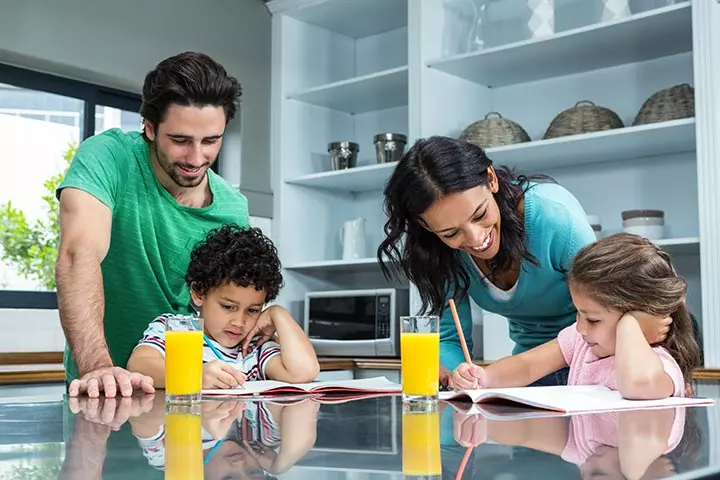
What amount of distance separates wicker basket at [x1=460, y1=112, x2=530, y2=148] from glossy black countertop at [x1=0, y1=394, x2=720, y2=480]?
2266 mm

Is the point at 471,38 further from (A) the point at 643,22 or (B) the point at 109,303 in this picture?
(B) the point at 109,303

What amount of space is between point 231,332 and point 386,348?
4.99 feet

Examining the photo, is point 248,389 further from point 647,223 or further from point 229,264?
point 647,223

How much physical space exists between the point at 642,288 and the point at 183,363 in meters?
0.74

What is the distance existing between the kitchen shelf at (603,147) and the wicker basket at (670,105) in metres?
0.06

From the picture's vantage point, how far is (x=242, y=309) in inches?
76.9

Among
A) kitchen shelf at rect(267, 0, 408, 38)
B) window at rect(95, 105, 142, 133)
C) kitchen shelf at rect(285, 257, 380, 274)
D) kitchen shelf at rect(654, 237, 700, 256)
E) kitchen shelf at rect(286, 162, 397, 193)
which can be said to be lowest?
kitchen shelf at rect(285, 257, 380, 274)

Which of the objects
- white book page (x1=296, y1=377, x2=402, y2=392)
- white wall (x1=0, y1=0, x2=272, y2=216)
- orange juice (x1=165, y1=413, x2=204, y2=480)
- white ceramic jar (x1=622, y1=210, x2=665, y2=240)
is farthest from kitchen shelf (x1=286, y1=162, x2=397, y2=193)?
orange juice (x1=165, y1=413, x2=204, y2=480)

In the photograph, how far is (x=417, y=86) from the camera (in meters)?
3.50

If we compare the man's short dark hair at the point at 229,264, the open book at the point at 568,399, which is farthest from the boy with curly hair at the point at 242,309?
the open book at the point at 568,399

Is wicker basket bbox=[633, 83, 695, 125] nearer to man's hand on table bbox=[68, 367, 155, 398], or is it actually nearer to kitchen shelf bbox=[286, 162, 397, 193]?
kitchen shelf bbox=[286, 162, 397, 193]

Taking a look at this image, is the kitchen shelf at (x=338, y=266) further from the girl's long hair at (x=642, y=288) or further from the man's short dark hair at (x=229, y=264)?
the girl's long hair at (x=642, y=288)

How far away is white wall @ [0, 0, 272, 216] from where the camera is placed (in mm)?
3229

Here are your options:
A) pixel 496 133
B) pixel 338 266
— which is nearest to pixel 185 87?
pixel 496 133
